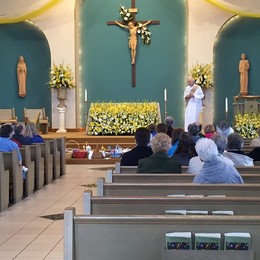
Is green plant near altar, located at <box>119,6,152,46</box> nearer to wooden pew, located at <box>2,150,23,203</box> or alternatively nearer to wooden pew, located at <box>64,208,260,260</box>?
wooden pew, located at <box>2,150,23,203</box>

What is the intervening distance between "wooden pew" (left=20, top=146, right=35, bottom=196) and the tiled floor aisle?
0.39 feet

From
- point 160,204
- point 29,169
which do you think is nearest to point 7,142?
point 29,169

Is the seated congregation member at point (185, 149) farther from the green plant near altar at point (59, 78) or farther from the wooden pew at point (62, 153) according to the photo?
the green plant near altar at point (59, 78)

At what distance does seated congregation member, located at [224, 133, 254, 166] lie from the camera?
6.00m

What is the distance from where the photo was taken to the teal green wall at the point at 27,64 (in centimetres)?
1648

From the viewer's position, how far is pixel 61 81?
15.5 meters

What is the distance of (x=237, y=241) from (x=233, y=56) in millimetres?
13695

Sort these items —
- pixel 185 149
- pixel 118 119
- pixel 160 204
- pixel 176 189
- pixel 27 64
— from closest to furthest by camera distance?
pixel 160 204, pixel 176 189, pixel 185 149, pixel 118 119, pixel 27 64

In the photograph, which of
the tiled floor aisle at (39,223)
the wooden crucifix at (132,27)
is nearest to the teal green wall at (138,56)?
the wooden crucifix at (132,27)

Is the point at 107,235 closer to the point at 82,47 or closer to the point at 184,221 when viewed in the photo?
the point at 184,221

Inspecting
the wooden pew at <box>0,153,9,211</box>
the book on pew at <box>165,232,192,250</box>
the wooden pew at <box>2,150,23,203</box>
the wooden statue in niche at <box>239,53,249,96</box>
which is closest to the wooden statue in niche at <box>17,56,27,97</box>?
the wooden statue in niche at <box>239,53,249,96</box>

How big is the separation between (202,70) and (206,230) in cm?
1248

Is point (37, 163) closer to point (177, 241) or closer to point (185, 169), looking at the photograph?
point (185, 169)

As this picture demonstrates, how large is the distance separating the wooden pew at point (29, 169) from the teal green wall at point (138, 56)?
797cm
